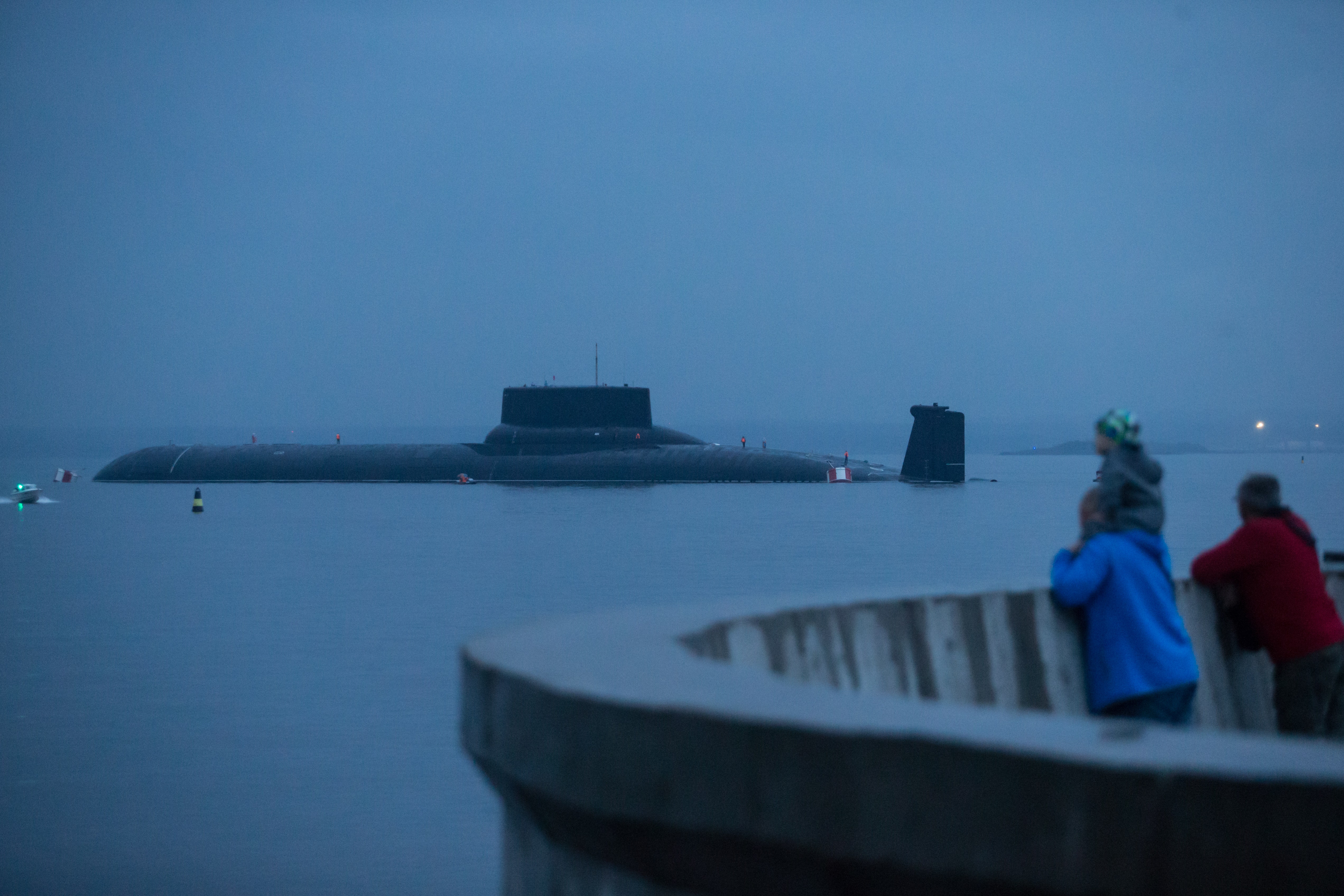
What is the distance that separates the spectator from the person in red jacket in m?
0.53

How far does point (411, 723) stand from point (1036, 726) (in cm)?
1159

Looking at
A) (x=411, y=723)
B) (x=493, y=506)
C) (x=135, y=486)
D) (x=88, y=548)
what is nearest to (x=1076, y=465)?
(x=135, y=486)

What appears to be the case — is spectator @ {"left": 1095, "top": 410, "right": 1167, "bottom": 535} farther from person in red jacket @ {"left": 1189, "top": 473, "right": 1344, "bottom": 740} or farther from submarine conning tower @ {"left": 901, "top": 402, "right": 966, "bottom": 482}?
submarine conning tower @ {"left": 901, "top": 402, "right": 966, "bottom": 482}

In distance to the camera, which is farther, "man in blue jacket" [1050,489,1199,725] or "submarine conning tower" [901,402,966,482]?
"submarine conning tower" [901,402,966,482]

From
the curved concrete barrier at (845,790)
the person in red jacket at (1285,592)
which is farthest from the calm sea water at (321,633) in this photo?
the curved concrete barrier at (845,790)

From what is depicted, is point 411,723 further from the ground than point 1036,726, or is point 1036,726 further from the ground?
point 1036,726

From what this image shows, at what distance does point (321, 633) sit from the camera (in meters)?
19.7

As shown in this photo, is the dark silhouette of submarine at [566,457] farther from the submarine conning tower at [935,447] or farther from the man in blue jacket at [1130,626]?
the man in blue jacket at [1130,626]

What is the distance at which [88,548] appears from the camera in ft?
122

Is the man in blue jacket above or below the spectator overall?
below

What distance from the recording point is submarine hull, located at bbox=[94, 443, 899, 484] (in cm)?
5731

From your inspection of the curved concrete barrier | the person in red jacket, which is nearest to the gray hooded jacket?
the person in red jacket

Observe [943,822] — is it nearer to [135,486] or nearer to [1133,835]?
[1133,835]

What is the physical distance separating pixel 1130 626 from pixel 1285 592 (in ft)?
3.03
